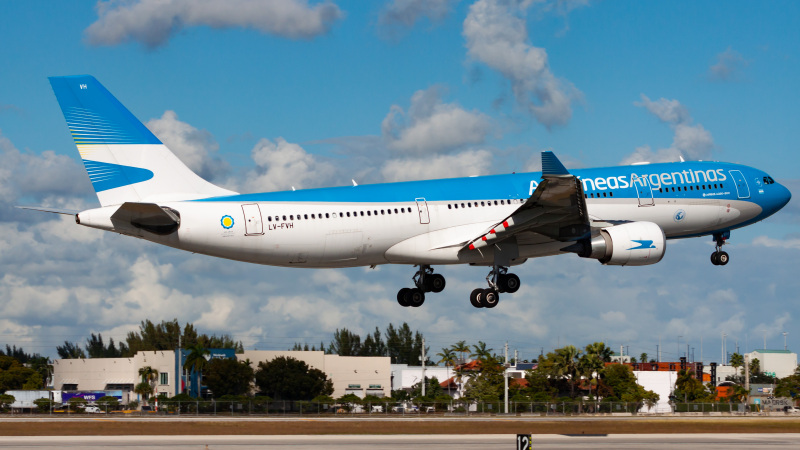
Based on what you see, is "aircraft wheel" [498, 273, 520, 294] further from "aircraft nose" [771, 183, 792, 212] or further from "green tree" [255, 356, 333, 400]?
"green tree" [255, 356, 333, 400]

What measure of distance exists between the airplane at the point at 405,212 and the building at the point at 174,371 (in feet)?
208

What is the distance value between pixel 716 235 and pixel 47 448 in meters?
34.3

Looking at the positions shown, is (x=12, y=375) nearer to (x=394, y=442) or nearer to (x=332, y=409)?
(x=332, y=409)

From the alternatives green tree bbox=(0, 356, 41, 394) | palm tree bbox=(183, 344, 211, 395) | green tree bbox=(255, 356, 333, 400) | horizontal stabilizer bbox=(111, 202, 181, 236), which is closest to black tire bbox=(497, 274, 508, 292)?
horizontal stabilizer bbox=(111, 202, 181, 236)

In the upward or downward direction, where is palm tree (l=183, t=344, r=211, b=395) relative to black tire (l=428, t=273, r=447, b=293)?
downward

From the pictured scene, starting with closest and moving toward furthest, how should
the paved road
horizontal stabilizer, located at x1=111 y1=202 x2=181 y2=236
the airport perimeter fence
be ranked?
1. horizontal stabilizer, located at x1=111 y1=202 x2=181 y2=236
2. the paved road
3. the airport perimeter fence

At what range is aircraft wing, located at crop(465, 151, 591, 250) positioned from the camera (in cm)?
4097

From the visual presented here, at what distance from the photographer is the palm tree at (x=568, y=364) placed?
12625 centimetres

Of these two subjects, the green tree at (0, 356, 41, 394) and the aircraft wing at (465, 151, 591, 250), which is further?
the green tree at (0, 356, 41, 394)

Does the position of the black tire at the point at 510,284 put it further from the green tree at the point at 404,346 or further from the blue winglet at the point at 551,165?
the green tree at the point at 404,346

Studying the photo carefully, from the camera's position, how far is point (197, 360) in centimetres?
10644

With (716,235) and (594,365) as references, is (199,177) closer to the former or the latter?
(716,235)

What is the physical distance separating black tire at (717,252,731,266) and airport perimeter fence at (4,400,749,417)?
25.7m

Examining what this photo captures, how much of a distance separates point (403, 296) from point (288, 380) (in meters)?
56.7
